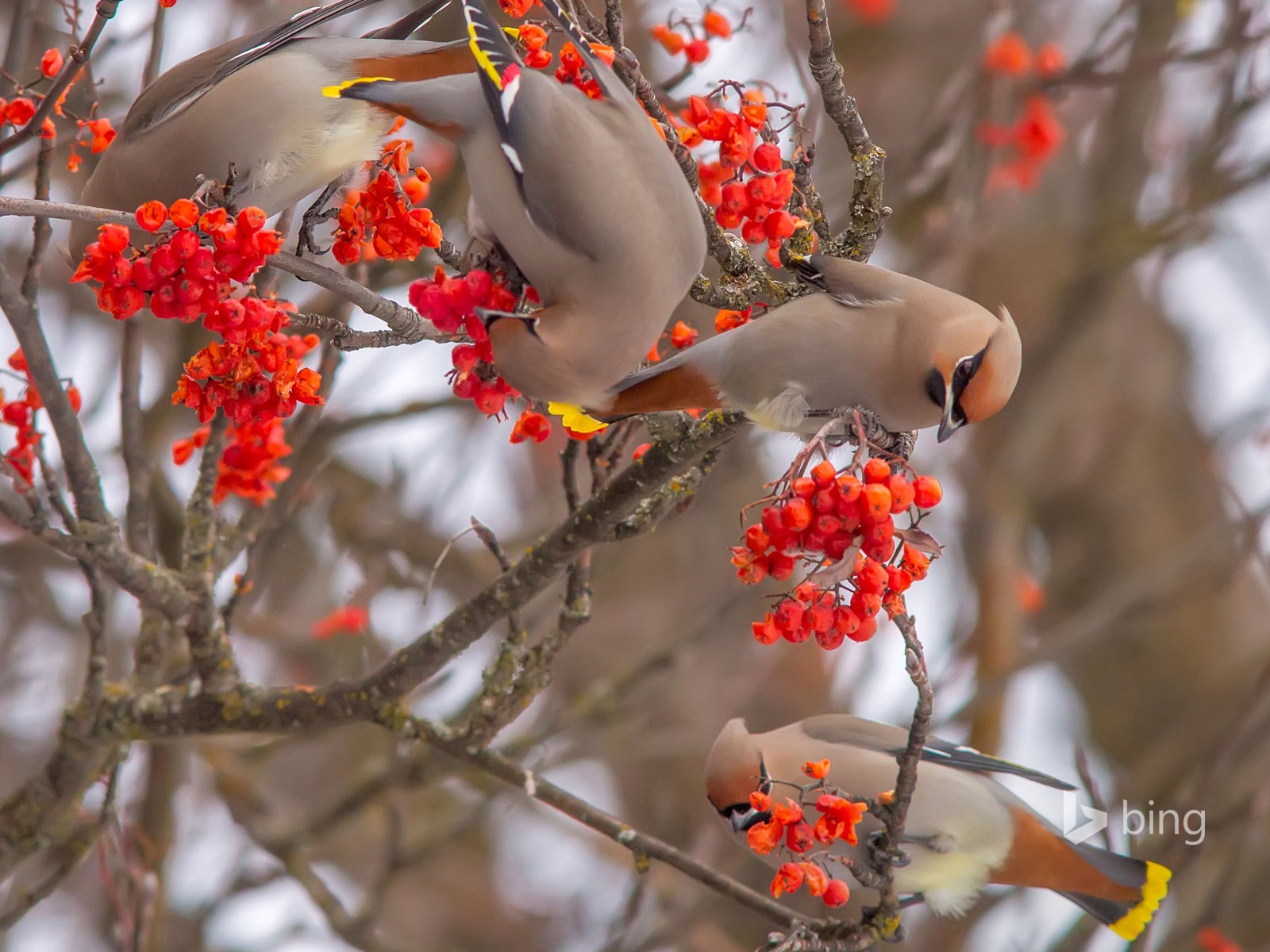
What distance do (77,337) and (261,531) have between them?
114 inches

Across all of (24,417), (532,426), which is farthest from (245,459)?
(532,426)

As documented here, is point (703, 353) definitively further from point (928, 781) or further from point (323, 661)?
point (323, 661)

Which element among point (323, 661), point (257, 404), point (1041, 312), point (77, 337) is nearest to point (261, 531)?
point (257, 404)

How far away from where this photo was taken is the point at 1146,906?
381 cm

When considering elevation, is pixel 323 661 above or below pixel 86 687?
above

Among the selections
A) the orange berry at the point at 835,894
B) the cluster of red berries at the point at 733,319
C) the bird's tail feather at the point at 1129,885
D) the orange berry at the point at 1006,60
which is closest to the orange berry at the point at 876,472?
the cluster of red berries at the point at 733,319

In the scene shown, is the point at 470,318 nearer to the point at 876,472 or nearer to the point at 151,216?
the point at 151,216

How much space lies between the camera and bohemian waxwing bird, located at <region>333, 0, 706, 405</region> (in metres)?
2.03

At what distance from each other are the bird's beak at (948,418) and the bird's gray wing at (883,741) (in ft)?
5.09

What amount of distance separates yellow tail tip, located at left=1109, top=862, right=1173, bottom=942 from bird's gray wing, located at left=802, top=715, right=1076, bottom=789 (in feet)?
1.20

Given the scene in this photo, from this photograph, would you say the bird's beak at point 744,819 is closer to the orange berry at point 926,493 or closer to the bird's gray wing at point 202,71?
the orange berry at point 926,493

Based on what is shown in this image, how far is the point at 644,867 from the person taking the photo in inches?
118

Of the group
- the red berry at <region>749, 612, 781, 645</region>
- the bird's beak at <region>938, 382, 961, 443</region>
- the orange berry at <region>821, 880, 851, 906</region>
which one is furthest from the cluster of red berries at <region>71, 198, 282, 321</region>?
the orange berry at <region>821, 880, 851, 906</region>

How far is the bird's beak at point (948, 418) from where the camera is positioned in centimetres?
229
